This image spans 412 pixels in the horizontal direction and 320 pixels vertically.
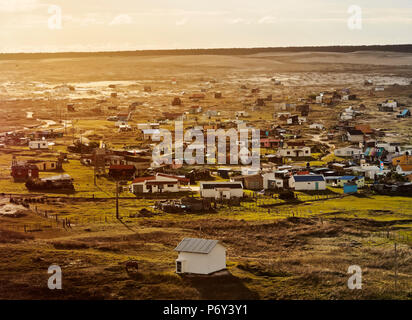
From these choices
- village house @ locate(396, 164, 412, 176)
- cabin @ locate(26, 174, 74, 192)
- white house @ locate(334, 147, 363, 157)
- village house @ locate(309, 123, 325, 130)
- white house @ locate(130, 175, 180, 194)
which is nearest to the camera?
white house @ locate(130, 175, 180, 194)

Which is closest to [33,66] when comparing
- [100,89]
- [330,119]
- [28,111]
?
[100,89]

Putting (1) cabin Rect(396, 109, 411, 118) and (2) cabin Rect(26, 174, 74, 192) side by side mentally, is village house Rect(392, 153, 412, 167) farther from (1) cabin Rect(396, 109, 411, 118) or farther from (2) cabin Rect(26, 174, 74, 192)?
(2) cabin Rect(26, 174, 74, 192)

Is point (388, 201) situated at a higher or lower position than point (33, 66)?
lower

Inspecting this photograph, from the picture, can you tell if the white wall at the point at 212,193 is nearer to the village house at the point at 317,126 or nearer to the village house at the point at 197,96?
the village house at the point at 317,126

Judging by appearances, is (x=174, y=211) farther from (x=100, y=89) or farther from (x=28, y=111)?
(x=100, y=89)

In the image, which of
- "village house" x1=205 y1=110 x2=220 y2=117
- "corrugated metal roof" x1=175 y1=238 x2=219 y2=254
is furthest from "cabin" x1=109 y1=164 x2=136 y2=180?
"village house" x1=205 y1=110 x2=220 y2=117

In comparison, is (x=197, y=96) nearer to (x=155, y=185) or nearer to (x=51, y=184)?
(x=155, y=185)
